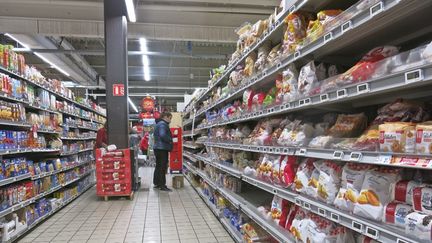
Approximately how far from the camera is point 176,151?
9578mm

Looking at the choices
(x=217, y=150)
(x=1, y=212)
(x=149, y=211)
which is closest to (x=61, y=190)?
(x=149, y=211)

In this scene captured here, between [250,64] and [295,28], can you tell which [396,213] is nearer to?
[295,28]

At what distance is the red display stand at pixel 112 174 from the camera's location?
6.41 meters

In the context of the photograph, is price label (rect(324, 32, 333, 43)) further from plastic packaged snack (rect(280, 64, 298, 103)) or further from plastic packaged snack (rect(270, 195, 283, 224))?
plastic packaged snack (rect(270, 195, 283, 224))

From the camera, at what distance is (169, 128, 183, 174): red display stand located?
9.41m

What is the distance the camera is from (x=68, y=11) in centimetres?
730

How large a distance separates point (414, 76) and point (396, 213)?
0.57 meters

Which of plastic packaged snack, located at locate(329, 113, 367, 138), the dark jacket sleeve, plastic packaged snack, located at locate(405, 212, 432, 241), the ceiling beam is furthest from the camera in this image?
the dark jacket sleeve

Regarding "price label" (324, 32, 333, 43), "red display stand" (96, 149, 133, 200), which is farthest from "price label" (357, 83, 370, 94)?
"red display stand" (96, 149, 133, 200)

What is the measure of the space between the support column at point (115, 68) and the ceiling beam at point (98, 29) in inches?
47.8

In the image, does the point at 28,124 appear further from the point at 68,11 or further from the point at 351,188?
the point at 351,188

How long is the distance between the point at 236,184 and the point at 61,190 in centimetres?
386

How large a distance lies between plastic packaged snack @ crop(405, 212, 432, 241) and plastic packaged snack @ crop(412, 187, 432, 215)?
26mm

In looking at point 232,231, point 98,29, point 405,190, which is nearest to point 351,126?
point 405,190
